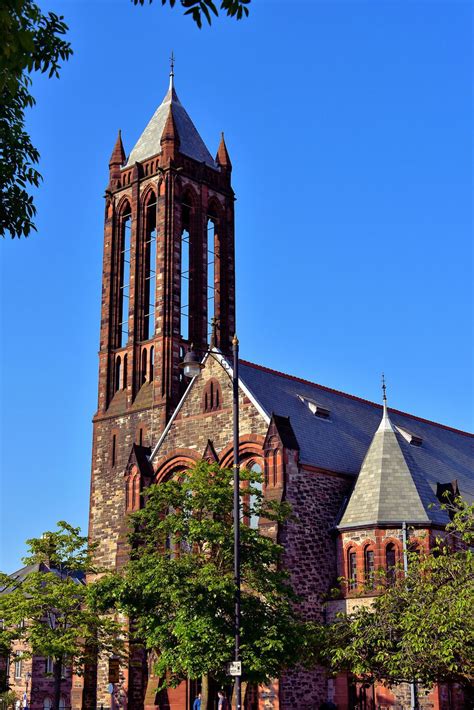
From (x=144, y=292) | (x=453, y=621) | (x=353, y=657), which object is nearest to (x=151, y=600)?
(x=353, y=657)

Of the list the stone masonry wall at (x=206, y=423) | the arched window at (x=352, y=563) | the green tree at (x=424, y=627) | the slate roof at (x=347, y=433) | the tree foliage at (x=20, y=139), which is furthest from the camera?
the slate roof at (x=347, y=433)

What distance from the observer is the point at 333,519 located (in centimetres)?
4406

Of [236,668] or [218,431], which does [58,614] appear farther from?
[236,668]

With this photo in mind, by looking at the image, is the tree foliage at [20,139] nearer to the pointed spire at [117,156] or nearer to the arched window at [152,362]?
the arched window at [152,362]

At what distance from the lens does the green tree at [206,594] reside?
3022 cm

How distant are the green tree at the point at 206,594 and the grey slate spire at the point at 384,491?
7805 millimetres

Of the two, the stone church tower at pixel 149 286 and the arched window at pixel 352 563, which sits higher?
the stone church tower at pixel 149 286

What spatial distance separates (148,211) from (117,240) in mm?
2638

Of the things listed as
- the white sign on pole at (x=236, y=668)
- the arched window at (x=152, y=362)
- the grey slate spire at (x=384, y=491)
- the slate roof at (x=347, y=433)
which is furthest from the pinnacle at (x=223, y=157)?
the white sign on pole at (x=236, y=668)

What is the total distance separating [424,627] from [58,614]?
2309 cm

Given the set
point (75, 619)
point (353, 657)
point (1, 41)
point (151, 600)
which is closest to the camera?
point (1, 41)

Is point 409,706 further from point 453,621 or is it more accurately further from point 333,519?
point 453,621

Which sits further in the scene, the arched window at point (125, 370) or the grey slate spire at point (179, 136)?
the grey slate spire at point (179, 136)

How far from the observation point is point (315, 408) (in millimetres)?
48781
